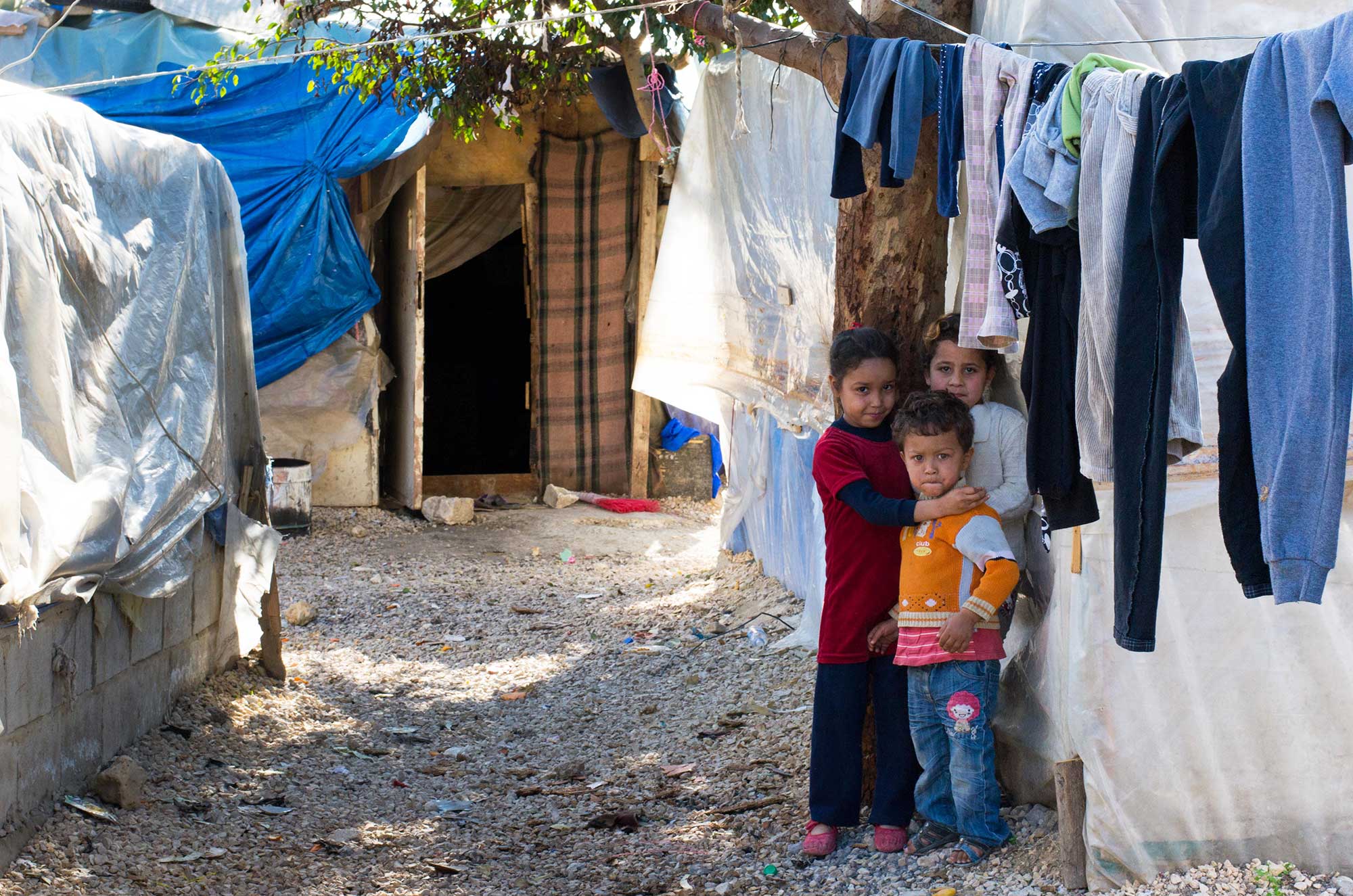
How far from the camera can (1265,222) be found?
2.05 m

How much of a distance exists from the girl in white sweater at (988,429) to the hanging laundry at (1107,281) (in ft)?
2.52

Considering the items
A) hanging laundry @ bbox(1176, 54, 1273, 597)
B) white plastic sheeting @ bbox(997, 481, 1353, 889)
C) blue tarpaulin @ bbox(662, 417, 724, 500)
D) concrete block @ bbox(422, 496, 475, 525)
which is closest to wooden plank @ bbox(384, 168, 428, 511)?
concrete block @ bbox(422, 496, 475, 525)

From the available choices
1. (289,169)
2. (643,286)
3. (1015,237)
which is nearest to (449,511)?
(643,286)

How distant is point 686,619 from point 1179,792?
3.80 m

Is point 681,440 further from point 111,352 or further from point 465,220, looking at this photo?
point 111,352

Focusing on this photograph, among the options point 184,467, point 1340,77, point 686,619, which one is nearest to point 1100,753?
point 1340,77

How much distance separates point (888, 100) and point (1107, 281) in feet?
3.21

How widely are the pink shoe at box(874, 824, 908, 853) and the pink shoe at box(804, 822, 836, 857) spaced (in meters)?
0.13

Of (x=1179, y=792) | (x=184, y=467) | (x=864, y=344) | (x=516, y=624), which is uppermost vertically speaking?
(x=864, y=344)

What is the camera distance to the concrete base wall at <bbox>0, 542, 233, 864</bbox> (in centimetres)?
336

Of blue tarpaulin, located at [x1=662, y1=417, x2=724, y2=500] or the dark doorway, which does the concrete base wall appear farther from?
the dark doorway

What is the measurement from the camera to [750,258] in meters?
6.45

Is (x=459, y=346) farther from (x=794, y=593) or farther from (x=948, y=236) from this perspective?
(x=948, y=236)

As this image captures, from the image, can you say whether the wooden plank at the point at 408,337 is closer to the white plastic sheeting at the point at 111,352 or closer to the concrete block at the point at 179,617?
the white plastic sheeting at the point at 111,352
